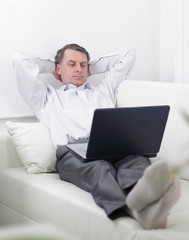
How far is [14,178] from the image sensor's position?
1959mm

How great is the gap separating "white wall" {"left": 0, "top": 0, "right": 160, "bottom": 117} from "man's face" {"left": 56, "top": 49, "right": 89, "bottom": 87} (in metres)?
0.17

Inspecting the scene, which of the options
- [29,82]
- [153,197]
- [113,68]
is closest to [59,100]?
[29,82]

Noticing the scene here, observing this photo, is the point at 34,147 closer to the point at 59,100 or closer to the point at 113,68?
the point at 59,100

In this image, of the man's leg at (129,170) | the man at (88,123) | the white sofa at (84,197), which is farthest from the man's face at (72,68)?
the man's leg at (129,170)

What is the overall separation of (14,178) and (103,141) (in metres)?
0.56

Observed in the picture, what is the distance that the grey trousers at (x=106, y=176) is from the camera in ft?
4.79

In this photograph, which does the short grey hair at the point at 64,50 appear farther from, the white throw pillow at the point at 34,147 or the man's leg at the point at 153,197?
the man's leg at the point at 153,197

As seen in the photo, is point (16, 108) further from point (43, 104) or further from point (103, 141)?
point (103, 141)

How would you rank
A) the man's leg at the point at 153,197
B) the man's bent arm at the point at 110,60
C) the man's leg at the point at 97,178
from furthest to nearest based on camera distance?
the man's bent arm at the point at 110,60 < the man's leg at the point at 97,178 < the man's leg at the point at 153,197

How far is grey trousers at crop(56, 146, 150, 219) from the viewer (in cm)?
146

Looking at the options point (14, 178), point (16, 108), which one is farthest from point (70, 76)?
point (14, 178)

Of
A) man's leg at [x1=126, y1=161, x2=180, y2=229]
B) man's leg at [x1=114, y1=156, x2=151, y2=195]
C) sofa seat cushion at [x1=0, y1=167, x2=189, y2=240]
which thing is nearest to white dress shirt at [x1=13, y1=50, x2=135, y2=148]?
sofa seat cushion at [x1=0, y1=167, x2=189, y2=240]

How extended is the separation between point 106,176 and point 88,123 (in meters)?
0.56

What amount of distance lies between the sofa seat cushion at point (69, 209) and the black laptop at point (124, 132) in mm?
196
